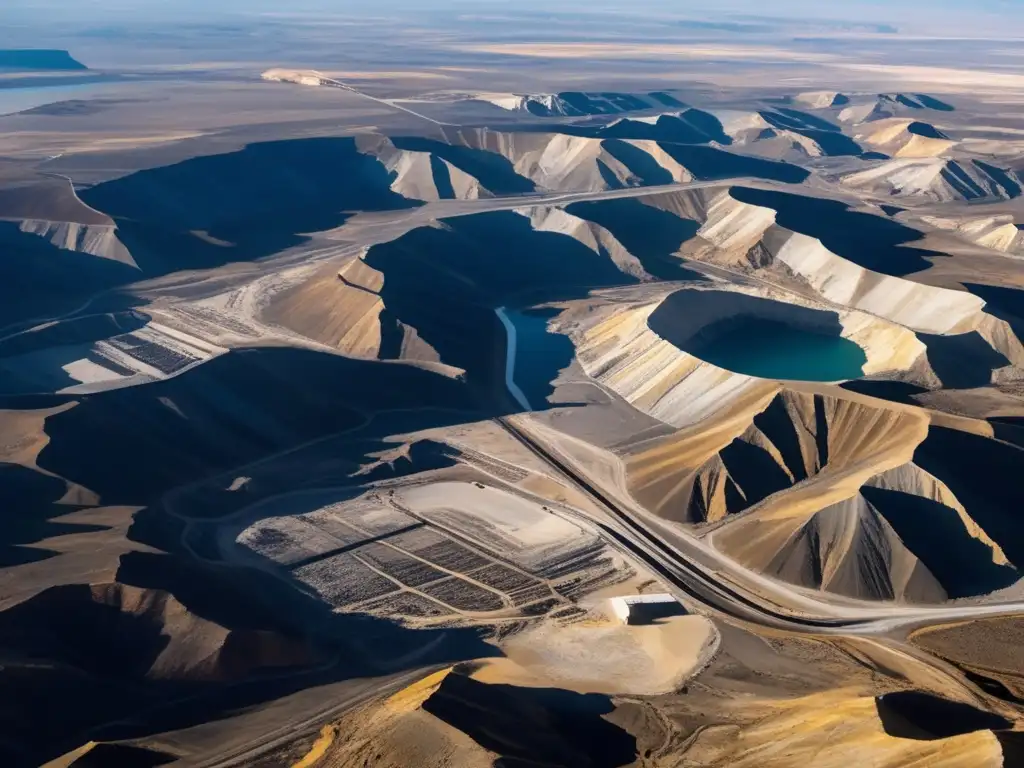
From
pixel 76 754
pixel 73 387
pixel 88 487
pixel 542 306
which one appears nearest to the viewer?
pixel 76 754

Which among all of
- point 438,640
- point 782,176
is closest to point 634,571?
point 438,640

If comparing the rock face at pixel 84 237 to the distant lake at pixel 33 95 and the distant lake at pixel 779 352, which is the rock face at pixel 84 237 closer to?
the distant lake at pixel 779 352

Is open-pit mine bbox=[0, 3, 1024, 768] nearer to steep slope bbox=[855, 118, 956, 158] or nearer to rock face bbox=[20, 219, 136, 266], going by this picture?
rock face bbox=[20, 219, 136, 266]

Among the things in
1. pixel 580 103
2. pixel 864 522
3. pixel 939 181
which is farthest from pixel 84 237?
pixel 580 103

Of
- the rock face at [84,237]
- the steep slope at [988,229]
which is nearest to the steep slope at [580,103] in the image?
the steep slope at [988,229]

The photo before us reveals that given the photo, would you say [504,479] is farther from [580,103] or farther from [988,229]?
[580,103]

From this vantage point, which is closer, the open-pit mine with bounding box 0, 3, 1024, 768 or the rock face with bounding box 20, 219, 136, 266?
the open-pit mine with bounding box 0, 3, 1024, 768

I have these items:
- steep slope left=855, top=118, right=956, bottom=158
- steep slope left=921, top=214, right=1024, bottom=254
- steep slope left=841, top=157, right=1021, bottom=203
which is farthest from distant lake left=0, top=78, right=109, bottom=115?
steep slope left=921, top=214, right=1024, bottom=254

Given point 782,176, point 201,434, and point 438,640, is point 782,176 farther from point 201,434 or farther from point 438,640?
point 438,640
